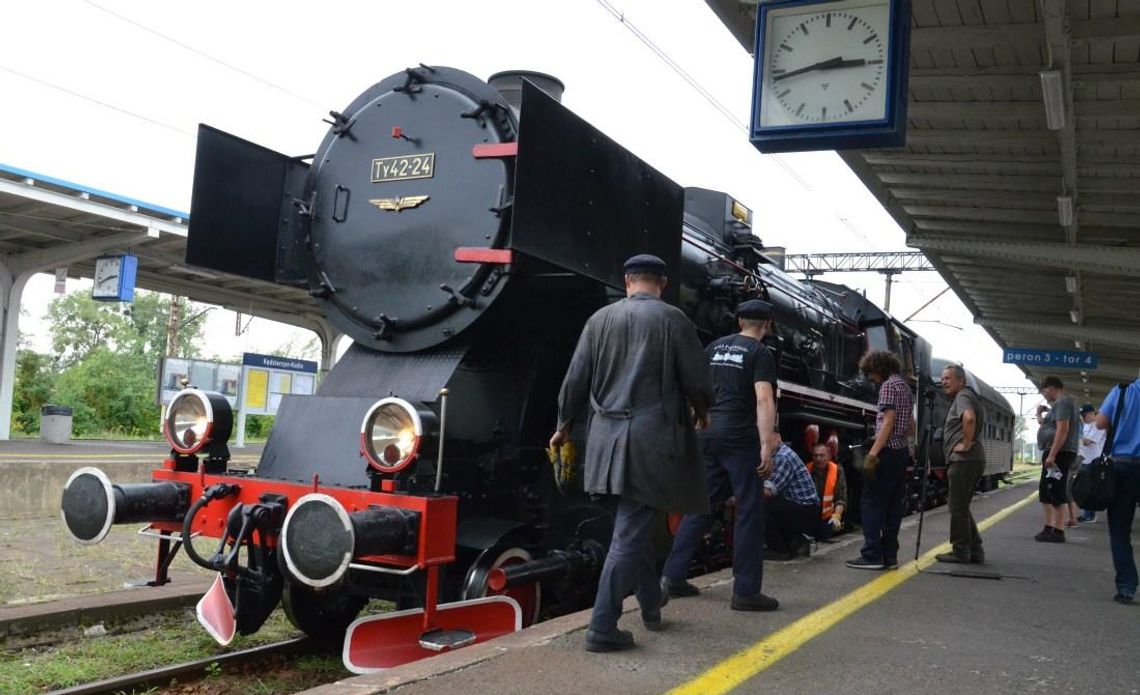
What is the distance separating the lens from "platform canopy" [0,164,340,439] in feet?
→ 46.8

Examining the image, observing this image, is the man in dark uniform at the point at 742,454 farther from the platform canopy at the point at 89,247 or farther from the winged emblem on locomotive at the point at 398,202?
the platform canopy at the point at 89,247

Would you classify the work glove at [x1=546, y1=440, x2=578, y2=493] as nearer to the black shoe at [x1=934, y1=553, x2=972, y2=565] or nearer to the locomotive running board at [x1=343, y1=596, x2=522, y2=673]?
the locomotive running board at [x1=343, y1=596, x2=522, y2=673]

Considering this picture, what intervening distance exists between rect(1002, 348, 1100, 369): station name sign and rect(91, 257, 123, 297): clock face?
21054 mm

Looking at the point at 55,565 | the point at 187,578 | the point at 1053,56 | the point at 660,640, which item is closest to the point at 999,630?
the point at 660,640

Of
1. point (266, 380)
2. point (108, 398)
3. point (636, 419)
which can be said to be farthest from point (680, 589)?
point (108, 398)

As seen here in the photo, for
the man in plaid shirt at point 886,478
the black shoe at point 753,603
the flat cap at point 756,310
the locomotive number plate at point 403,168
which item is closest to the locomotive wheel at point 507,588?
the black shoe at point 753,603

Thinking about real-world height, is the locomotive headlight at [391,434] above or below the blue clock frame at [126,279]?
below

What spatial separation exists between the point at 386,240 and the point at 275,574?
73.3 inches

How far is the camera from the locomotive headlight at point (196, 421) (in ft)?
15.2

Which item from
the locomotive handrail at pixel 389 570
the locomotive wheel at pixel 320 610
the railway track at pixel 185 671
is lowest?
the railway track at pixel 185 671

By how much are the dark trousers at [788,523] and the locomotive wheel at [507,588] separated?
2060mm

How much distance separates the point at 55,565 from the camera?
22.9 ft

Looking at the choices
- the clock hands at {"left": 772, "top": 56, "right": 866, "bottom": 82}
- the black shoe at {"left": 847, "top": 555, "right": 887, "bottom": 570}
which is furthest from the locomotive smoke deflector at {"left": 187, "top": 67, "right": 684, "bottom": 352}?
the black shoe at {"left": 847, "top": 555, "right": 887, "bottom": 570}

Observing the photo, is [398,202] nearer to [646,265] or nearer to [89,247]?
[646,265]
